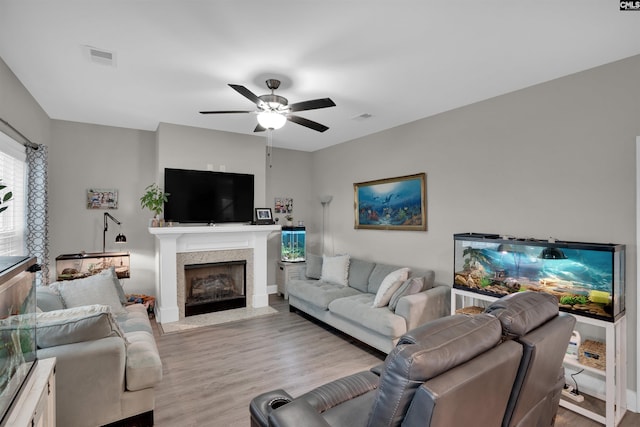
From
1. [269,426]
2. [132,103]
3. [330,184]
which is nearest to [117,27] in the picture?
[132,103]

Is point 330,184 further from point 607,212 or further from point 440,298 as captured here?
point 607,212

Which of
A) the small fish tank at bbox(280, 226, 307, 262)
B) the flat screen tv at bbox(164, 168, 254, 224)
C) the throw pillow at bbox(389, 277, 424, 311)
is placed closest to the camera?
the throw pillow at bbox(389, 277, 424, 311)

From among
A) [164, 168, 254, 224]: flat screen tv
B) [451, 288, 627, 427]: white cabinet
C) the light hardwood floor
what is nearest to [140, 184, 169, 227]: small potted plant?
[164, 168, 254, 224]: flat screen tv

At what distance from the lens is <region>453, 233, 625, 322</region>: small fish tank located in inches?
94.0

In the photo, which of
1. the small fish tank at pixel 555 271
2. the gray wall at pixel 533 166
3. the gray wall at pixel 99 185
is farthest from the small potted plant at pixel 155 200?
the small fish tank at pixel 555 271

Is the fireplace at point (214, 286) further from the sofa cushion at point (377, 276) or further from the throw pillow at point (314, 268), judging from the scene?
the sofa cushion at point (377, 276)

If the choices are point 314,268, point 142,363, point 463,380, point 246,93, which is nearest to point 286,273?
point 314,268

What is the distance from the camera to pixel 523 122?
125 inches

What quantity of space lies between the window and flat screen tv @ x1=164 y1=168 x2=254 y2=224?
1458mm

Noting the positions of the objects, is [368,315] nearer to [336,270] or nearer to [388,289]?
[388,289]

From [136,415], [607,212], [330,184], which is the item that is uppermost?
[330,184]

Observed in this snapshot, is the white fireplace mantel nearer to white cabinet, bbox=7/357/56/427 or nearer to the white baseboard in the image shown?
white cabinet, bbox=7/357/56/427

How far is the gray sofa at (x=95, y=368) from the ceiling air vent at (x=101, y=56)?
1.92 m

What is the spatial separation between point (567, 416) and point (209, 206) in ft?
15.0
